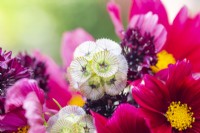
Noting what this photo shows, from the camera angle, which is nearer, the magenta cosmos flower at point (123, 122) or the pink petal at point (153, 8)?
the magenta cosmos flower at point (123, 122)

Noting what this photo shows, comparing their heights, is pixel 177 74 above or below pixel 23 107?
above

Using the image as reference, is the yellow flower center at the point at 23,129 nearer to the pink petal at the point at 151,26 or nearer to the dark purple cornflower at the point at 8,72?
the dark purple cornflower at the point at 8,72

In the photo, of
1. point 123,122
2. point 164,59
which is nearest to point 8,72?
point 123,122

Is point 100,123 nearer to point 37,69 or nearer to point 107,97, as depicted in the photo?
point 107,97

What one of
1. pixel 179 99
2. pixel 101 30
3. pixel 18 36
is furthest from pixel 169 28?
pixel 18 36

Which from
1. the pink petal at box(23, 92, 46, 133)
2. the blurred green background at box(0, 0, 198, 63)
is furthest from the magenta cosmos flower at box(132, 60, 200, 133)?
the blurred green background at box(0, 0, 198, 63)

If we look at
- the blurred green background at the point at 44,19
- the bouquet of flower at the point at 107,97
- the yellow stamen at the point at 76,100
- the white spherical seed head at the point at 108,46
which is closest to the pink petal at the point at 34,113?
the bouquet of flower at the point at 107,97

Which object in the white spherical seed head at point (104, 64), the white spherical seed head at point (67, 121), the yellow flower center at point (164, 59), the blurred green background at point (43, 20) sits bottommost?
the white spherical seed head at point (67, 121)
